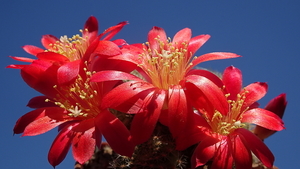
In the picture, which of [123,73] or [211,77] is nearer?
[123,73]

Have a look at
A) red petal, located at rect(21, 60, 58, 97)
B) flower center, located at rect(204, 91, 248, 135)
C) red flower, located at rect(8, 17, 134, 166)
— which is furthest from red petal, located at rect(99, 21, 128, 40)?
flower center, located at rect(204, 91, 248, 135)

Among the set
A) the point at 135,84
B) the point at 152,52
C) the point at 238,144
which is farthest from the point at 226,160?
the point at 152,52

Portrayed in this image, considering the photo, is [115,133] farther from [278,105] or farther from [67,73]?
[278,105]

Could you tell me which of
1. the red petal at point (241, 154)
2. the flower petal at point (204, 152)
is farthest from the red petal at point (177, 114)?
the red petal at point (241, 154)

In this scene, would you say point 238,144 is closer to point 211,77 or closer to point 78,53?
point 211,77

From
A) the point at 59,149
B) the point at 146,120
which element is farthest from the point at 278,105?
the point at 59,149

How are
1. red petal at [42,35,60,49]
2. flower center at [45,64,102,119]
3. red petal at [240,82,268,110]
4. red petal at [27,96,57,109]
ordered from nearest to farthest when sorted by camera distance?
flower center at [45,64,102,119] → red petal at [240,82,268,110] → red petal at [27,96,57,109] → red petal at [42,35,60,49]

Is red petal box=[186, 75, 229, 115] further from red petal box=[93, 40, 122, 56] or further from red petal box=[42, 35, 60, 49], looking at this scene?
red petal box=[42, 35, 60, 49]
